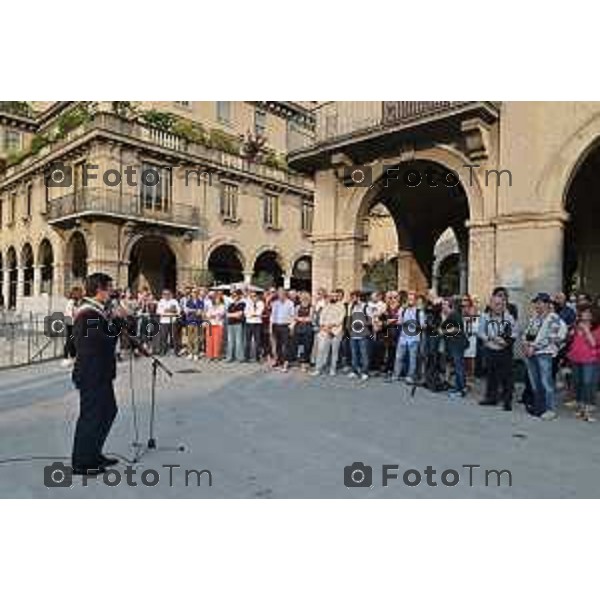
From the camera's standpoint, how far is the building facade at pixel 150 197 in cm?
2702

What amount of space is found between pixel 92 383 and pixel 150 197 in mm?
24419

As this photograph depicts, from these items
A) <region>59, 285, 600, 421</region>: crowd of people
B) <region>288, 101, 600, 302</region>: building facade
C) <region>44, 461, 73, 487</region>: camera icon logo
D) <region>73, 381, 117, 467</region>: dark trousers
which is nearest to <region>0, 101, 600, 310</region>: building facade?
<region>288, 101, 600, 302</region>: building facade

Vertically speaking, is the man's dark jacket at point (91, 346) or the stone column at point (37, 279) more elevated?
the stone column at point (37, 279)

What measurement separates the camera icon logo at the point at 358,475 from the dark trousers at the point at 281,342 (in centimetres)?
656

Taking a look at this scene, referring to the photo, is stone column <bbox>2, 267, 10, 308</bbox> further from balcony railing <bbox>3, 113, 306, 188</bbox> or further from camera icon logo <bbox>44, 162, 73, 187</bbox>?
camera icon logo <bbox>44, 162, 73, 187</bbox>

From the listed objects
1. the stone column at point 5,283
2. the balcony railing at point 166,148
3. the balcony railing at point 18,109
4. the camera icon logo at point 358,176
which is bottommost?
the stone column at point 5,283

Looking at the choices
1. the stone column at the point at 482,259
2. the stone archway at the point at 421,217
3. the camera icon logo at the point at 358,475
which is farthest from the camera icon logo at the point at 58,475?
the stone archway at the point at 421,217

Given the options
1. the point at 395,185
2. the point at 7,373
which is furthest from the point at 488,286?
the point at 7,373

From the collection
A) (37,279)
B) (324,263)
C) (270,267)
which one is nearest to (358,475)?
(324,263)

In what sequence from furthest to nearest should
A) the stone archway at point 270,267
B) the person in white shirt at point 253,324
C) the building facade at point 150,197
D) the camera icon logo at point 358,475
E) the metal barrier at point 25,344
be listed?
the stone archway at point 270,267 < the building facade at point 150,197 < the metal barrier at point 25,344 < the person in white shirt at point 253,324 < the camera icon logo at point 358,475

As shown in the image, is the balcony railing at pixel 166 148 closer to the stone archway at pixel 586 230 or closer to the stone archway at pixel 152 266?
the stone archway at pixel 152 266

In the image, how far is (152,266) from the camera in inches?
1257

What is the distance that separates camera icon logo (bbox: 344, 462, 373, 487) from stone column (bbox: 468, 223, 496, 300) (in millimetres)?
Answer: 6974

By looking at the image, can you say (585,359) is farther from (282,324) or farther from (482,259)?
(282,324)
